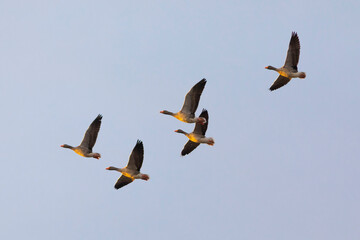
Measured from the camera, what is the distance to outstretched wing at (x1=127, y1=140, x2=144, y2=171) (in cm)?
4284

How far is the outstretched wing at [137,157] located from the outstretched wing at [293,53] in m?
11.3

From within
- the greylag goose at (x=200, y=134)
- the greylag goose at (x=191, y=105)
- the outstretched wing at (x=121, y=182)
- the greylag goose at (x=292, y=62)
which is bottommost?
the outstretched wing at (x=121, y=182)

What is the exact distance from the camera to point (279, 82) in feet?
160

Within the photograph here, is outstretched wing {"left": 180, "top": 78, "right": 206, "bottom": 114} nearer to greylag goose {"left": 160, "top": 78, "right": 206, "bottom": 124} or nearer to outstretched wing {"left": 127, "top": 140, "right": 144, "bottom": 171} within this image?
greylag goose {"left": 160, "top": 78, "right": 206, "bottom": 124}

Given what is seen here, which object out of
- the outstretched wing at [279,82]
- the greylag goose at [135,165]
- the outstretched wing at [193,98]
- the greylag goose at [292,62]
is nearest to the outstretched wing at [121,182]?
the greylag goose at [135,165]

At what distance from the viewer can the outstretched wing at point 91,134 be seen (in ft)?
146

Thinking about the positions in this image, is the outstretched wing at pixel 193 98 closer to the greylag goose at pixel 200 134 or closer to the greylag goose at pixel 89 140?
the greylag goose at pixel 200 134

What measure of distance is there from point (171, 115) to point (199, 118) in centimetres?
209

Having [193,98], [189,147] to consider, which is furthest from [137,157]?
[189,147]

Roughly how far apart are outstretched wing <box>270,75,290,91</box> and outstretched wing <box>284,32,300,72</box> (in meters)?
1.90

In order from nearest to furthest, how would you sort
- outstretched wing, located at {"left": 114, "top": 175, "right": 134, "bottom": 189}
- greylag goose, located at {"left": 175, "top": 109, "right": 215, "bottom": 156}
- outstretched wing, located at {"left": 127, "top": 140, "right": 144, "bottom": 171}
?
outstretched wing, located at {"left": 127, "top": 140, "right": 144, "bottom": 171} < greylag goose, located at {"left": 175, "top": 109, "right": 215, "bottom": 156} < outstretched wing, located at {"left": 114, "top": 175, "right": 134, "bottom": 189}

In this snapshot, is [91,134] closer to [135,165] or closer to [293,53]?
[135,165]

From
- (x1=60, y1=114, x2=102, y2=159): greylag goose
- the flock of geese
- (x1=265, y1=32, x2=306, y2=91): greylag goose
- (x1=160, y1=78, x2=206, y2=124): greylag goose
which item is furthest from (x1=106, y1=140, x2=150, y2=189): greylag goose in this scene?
(x1=265, y1=32, x2=306, y2=91): greylag goose

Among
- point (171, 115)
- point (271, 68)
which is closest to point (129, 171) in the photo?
point (171, 115)
